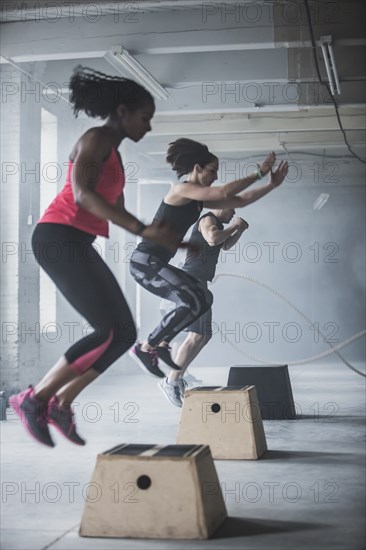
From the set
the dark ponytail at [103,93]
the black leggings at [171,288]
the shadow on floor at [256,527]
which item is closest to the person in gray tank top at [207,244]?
the black leggings at [171,288]

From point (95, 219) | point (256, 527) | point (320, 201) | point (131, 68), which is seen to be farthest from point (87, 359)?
point (320, 201)

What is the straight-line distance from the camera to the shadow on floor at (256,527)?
4.42m

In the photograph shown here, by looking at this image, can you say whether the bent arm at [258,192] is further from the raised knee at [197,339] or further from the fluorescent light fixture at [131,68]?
the fluorescent light fixture at [131,68]

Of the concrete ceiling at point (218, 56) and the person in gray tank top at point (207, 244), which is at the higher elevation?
the concrete ceiling at point (218, 56)

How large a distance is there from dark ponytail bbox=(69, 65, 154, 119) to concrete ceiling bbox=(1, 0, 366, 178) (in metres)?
2.79

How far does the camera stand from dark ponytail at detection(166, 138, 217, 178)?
2939mm

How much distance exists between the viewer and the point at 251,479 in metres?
5.68

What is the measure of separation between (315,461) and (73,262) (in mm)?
4404

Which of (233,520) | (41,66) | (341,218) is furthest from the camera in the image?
(341,218)

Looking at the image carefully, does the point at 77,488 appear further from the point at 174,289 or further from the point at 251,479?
the point at 174,289

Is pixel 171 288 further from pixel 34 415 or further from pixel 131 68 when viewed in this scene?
pixel 131 68

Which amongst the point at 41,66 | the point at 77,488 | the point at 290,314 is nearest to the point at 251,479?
the point at 77,488

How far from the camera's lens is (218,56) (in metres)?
8.77

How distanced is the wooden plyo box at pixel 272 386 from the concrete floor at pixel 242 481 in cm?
22
